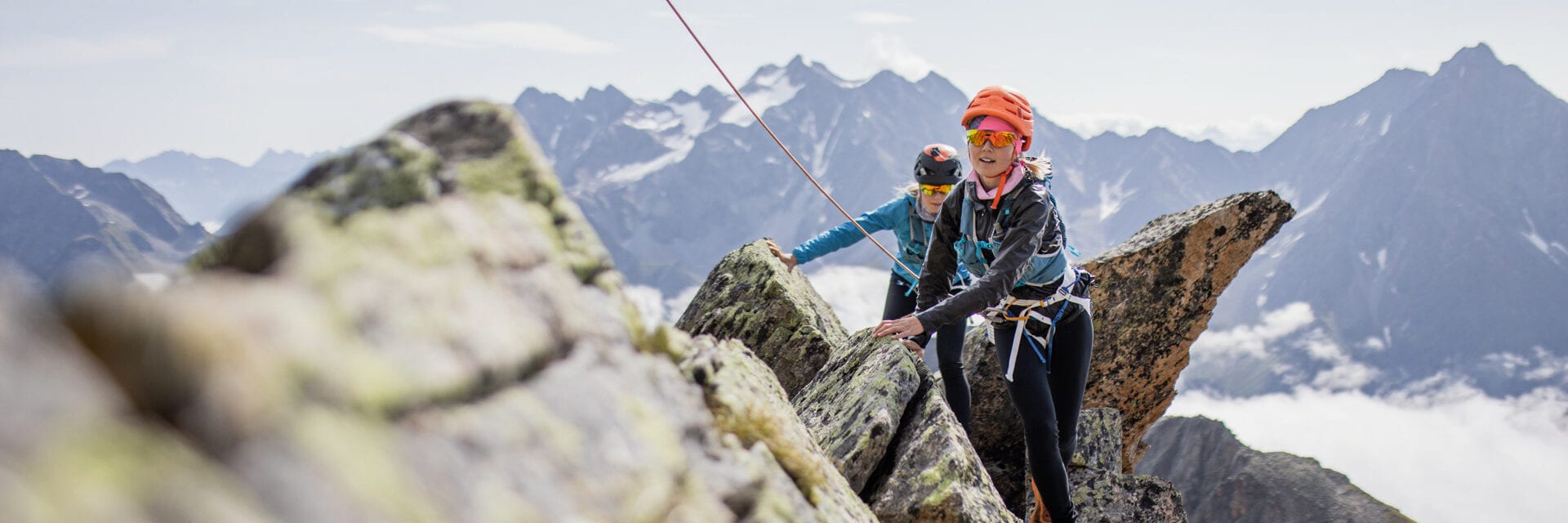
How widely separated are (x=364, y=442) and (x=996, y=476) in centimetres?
1086

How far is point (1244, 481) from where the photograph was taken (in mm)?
40812

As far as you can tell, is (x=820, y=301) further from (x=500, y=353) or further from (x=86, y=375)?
(x=86, y=375)

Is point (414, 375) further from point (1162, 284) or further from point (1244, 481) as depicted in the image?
point (1244, 481)

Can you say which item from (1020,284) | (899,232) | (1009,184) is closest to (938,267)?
(1020,284)

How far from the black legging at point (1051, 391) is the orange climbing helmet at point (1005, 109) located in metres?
1.98

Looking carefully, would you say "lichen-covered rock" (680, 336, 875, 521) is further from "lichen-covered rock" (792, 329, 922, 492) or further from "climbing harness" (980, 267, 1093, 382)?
"climbing harness" (980, 267, 1093, 382)

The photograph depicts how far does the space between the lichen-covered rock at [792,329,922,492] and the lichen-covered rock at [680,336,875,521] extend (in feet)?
5.98

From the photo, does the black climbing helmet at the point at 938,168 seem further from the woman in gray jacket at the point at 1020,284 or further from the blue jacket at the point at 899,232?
the woman in gray jacket at the point at 1020,284

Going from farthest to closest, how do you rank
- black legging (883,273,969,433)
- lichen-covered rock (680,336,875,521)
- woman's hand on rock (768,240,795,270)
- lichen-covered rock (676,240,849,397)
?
lichen-covered rock (676,240,849,397) < woman's hand on rock (768,240,795,270) < black legging (883,273,969,433) < lichen-covered rock (680,336,875,521)

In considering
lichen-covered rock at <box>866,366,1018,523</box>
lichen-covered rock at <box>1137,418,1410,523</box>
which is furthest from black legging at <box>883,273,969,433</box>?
lichen-covered rock at <box>1137,418,1410,523</box>

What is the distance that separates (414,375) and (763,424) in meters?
2.45

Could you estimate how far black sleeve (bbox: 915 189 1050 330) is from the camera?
21.8 ft

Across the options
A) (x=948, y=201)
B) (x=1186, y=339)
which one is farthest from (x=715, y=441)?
(x=1186, y=339)

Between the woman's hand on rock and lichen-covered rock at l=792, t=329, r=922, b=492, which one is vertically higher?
the woman's hand on rock
